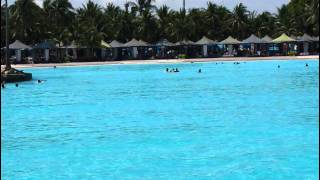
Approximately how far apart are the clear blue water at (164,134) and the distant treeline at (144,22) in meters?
36.1

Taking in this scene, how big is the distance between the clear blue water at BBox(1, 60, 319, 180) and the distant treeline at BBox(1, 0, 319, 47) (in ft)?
118

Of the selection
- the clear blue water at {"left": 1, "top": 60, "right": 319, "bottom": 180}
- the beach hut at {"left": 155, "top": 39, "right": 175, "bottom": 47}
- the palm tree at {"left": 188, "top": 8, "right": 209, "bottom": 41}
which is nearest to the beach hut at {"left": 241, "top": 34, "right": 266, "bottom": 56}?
the palm tree at {"left": 188, "top": 8, "right": 209, "bottom": 41}

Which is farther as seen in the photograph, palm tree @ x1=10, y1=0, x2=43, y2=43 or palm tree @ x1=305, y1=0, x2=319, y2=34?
palm tree @ x1=305, y1=0, x2=319, y2=34

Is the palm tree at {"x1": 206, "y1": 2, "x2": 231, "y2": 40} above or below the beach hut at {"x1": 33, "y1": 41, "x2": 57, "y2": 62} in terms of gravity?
above

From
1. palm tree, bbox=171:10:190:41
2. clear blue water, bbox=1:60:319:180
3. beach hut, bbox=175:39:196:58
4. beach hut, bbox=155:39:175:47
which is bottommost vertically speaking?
clear blue water, bbox=1:60:319:180

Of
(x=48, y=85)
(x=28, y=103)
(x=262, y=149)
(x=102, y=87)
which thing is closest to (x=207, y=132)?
(x=262, y=149)

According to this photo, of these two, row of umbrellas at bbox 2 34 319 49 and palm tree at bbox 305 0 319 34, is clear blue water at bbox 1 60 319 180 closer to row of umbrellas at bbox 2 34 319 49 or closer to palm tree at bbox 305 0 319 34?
row of umbrellas at bbox 2 34 319 49

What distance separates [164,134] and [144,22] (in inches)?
2213

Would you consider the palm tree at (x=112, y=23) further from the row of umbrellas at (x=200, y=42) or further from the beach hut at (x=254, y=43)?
the beach hut at (x=254, y=43)

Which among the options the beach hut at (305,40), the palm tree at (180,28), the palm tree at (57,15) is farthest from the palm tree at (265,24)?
the palm tree at (57,15)

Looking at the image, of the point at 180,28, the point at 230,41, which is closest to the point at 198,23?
the point at 180,28

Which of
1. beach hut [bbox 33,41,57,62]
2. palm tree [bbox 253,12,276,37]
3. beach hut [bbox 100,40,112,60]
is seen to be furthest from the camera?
palm tree [bbox 253,12,276,37]

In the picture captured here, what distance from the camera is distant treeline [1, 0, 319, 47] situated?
65.1 meters

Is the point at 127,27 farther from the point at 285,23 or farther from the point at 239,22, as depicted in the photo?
the point at 285,23
